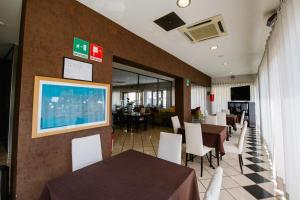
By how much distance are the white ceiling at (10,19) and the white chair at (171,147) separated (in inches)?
107

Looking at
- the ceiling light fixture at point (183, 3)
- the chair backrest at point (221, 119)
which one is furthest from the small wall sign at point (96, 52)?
the chair backrest at point (221, 119)

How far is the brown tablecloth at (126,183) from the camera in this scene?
0.96 m

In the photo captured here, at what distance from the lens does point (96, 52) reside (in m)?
2.08

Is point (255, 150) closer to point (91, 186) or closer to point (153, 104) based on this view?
point (91, 186)

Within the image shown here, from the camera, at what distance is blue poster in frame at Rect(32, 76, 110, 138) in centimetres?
151

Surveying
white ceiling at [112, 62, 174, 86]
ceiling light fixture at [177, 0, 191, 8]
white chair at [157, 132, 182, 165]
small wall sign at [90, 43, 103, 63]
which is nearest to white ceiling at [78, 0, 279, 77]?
ceiling light fixture at [177, 0, 191, 8]

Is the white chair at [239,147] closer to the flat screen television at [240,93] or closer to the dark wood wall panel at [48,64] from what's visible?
the dark wood wall panel at [48,64]

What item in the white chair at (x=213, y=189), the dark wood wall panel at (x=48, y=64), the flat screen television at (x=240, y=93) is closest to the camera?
the white chair at (x=213, y=189)

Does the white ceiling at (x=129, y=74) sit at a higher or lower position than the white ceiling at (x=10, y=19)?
higher

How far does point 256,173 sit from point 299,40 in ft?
7.81

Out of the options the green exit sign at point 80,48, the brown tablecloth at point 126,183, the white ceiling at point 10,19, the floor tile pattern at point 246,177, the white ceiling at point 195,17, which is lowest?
the floor tile pattern at point 246,177

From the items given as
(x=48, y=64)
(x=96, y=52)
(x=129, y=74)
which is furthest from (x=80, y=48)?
(x=129, y=74)

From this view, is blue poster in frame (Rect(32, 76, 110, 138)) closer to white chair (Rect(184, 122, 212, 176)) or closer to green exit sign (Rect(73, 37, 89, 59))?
green exit sign (Rect(73, 37, 89, 59))

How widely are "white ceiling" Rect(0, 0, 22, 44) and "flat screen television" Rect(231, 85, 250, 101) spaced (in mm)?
7933
